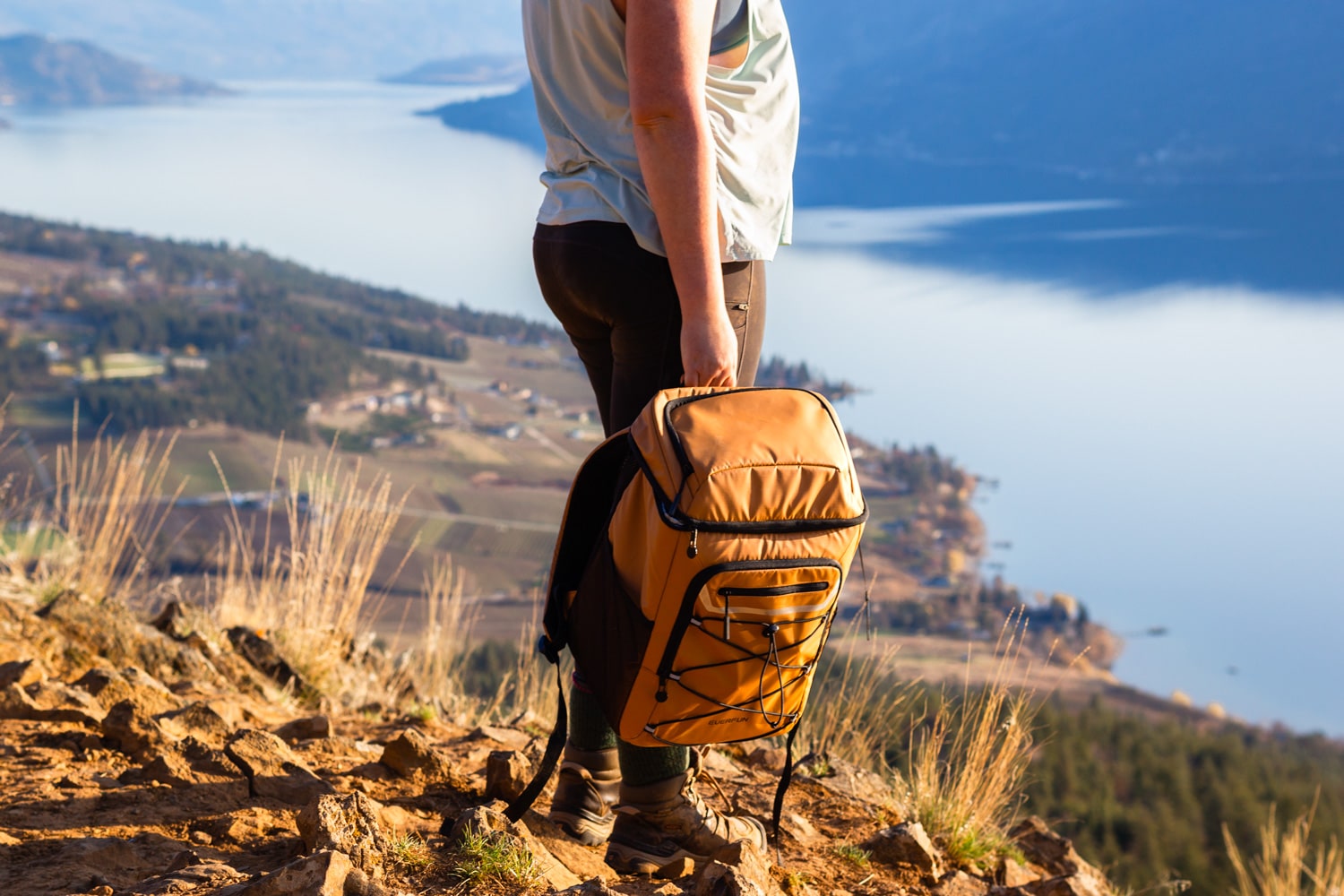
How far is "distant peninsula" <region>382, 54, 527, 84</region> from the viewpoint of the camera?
102 meters

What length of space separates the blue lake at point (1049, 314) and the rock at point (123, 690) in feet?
101

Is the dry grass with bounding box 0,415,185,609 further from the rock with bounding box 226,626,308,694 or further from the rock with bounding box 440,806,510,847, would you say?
the rock with bounding box 440,806,510,847

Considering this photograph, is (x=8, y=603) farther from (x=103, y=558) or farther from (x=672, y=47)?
(x=672, y=47)

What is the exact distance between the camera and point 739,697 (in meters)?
1.16

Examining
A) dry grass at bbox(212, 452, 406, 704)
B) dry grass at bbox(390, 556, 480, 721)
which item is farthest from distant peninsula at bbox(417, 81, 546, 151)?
dry grass at bbox(212, 452, 406, 704)

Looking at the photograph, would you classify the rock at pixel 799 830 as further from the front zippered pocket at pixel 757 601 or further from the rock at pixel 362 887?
the rock at pixel 362 887

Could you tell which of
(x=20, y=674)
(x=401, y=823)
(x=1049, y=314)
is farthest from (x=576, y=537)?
(x=1049, y=314)

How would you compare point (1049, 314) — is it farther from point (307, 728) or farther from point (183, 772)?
point (183, 772)

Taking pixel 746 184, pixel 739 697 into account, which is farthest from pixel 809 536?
pixel 746 184

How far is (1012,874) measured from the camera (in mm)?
1882

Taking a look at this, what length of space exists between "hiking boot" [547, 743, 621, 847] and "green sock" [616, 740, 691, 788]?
0.09 meters

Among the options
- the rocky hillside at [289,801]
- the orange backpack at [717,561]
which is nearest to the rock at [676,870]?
the rocky hillside at [289,801]

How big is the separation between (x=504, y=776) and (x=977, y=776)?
98 centimetres

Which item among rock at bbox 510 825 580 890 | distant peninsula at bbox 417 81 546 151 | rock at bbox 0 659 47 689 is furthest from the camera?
distant peninsula at bbox 417 81 546 151
